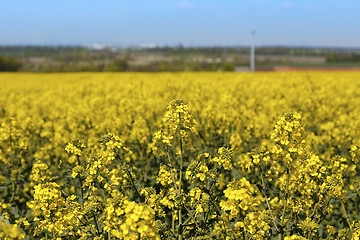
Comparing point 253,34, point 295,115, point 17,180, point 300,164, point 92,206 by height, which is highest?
point 253,34

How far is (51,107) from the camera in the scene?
945 centimetres

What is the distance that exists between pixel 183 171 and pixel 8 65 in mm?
48096

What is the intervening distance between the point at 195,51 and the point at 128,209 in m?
72.5

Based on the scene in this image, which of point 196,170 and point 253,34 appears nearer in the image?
point 196,170

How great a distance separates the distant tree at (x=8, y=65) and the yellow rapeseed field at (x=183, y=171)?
40.0 meters

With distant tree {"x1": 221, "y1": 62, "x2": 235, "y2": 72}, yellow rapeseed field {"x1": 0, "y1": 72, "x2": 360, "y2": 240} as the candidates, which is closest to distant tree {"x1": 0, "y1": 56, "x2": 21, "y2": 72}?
distant tree {"x1": 221, "y1": 62, "x2": 235, "y2": 72}

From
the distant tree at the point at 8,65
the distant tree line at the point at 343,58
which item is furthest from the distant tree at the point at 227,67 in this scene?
the distant tree at the point at 8,65

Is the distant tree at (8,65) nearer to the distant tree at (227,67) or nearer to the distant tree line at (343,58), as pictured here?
the distant tree at (227,67)

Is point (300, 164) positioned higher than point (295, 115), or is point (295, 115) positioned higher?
point (295, 115)

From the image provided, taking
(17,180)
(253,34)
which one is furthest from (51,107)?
(253,34)

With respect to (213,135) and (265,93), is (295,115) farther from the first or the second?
(265,93)

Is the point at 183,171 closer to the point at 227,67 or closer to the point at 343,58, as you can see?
the point at 227,67

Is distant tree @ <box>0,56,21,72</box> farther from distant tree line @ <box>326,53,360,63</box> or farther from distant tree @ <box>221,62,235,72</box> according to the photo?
distant tree line @ <box>326,53,360,63</box>

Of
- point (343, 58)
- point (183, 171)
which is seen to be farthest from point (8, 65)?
point (343, 58)
